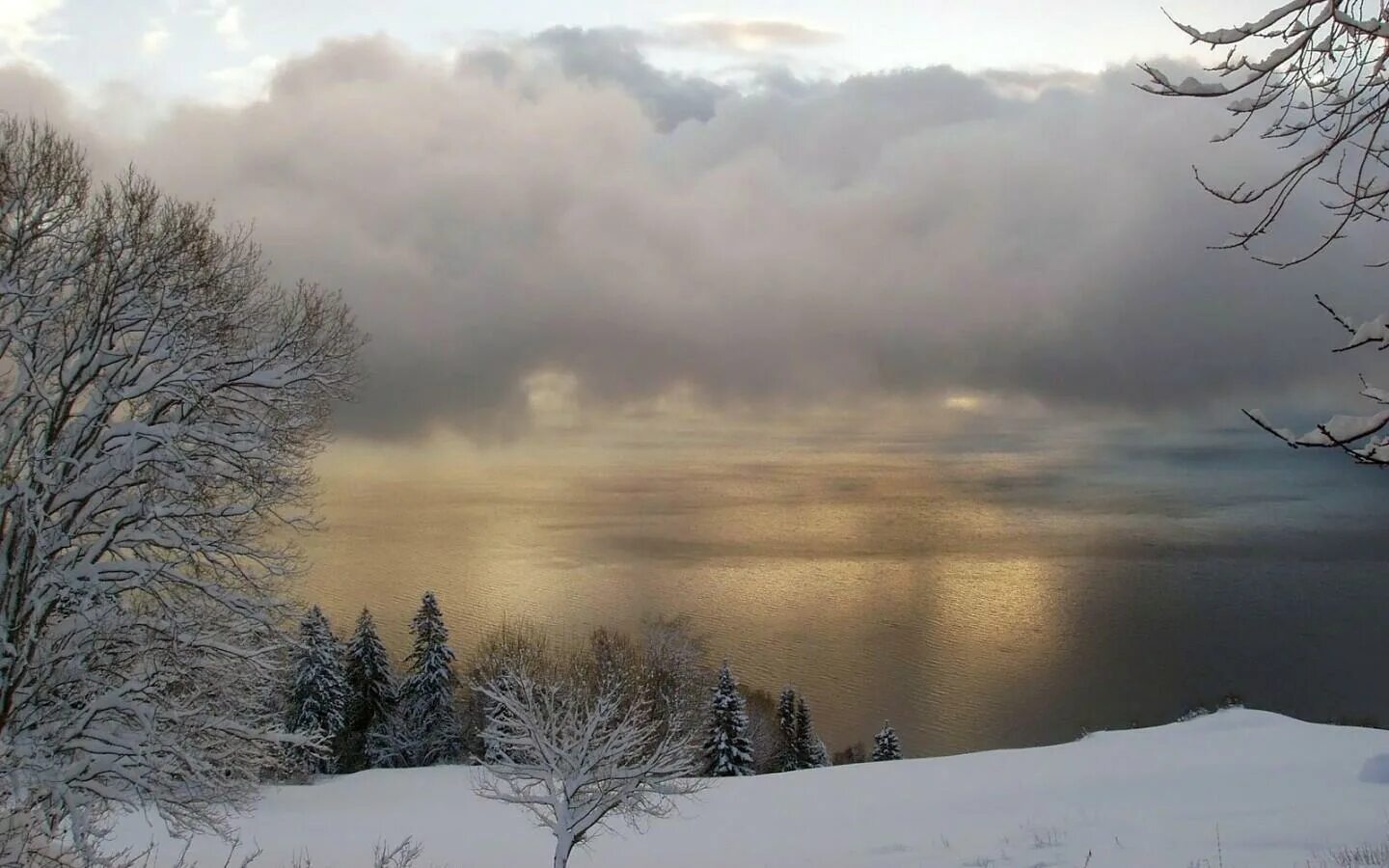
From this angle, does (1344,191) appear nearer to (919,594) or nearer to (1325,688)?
(1325,688)

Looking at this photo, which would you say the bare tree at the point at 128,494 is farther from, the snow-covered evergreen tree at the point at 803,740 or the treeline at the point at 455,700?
the snow-covered evergreen tree at the point at 803,740

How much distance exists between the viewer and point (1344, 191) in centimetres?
338

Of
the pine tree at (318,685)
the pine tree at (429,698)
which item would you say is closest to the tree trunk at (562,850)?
the pine tree at (318,685)

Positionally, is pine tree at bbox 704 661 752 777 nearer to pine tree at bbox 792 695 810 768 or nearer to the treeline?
the treeline

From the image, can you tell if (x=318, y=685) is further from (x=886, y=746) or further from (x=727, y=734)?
(x=886, y=746)

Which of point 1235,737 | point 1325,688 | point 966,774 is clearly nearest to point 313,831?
point 966,774

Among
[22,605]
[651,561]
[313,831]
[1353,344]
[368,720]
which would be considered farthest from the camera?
[651,561]

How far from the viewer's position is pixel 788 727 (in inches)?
1622

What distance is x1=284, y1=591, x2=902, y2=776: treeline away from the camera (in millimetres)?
34844

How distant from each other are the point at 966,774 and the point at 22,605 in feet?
54.1

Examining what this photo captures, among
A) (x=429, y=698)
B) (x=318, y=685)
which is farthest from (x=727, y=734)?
(x=318, y=685)

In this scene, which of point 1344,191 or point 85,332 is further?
point 85,332

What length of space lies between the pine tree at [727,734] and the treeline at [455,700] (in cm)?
4

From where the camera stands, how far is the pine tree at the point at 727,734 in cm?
3441
